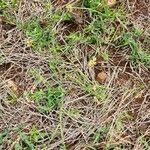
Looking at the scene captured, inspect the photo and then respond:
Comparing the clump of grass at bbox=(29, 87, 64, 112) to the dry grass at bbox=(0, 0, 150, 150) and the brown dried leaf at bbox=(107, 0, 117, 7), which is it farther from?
the brown dried leaf at bbox=(107, 0, 117, 7)

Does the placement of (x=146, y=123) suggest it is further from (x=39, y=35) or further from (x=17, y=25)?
(x=17, y=25)

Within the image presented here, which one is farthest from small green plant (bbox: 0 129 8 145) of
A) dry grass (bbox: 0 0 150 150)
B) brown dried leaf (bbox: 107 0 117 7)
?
brown dried leaf (bbox: 107 0 117 7)

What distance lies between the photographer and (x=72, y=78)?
236 centimetres

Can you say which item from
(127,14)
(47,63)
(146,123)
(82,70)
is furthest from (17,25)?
(146,123)

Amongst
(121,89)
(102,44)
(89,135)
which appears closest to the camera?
(89,135)

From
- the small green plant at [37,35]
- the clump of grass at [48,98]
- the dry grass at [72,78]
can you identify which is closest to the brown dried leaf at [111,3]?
the dry grass at [72,78]

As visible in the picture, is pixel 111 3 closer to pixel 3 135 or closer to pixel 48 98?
pixel 48 98

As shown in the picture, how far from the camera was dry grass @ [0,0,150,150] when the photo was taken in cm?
220

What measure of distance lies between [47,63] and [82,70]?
22cm

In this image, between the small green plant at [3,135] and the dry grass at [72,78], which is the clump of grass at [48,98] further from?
the small green plant at [3,135]

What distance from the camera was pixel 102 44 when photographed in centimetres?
252

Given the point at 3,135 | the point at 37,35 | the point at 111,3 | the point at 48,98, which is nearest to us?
the point at 3,135

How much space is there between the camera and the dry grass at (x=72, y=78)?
2.20 m

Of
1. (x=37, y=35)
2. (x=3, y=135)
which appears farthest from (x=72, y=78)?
(x=3, y=135)
